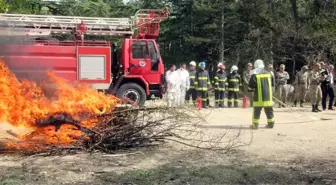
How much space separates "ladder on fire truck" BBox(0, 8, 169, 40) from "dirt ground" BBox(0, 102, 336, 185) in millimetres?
7787

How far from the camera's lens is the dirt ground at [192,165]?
239 inches

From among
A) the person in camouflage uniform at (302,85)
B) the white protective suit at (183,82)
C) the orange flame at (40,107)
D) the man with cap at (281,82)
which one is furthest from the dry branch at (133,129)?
the person in camouflage uniform at (302,85)

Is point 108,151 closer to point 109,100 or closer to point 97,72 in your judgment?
point 109,100

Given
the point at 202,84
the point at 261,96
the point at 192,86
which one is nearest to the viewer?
the point at 261,96

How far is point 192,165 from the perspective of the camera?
6.91 metres

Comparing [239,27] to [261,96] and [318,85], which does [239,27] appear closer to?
[318,85]

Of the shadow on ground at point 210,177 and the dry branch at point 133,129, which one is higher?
the dry branch at point 133,129

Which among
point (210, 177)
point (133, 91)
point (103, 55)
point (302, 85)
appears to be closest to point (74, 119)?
point (210, 177)

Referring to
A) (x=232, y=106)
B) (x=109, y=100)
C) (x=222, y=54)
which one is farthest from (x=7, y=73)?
(x=222, y=54)

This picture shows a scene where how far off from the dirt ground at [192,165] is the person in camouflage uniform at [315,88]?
19.4ft

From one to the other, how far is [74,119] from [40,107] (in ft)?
1.97

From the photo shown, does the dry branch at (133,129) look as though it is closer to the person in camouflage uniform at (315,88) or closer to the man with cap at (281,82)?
the person in camouflage uniform at (315,88)

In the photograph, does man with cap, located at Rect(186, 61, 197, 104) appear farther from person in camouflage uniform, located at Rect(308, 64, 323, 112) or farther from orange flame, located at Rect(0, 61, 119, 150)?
orange flame, located at Rect(0, 61, 119, 150)

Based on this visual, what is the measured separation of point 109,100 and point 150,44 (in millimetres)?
7721
